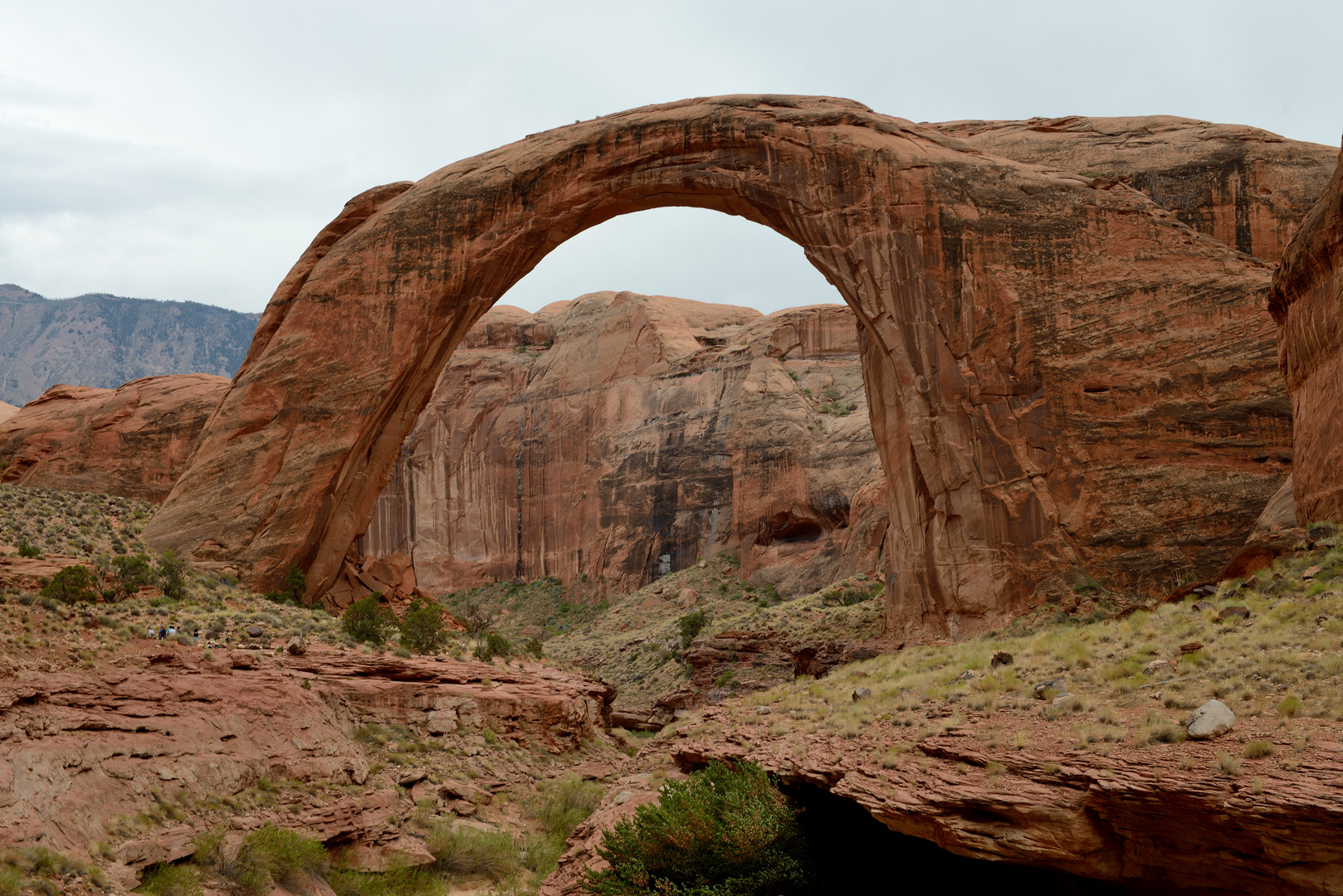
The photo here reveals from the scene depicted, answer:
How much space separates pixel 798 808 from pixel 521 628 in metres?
31.7

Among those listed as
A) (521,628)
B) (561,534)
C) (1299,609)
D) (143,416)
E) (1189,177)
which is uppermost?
(1189,177)

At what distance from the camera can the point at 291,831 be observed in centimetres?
1216

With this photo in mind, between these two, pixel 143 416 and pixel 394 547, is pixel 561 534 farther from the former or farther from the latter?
pixel 143 416

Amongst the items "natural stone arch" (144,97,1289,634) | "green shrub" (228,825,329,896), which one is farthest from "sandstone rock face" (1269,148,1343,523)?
"green shrub" (228,825,329,896)

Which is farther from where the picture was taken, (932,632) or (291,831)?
(932,632)

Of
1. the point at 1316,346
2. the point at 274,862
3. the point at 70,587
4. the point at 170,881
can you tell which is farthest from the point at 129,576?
the point at 1316,346

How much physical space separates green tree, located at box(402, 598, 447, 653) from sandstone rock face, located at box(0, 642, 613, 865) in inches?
43.3

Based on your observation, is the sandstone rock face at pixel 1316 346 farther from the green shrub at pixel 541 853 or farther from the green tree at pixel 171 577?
the green tree at pixel 171 577

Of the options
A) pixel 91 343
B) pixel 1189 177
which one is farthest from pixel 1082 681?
pixel 91 343

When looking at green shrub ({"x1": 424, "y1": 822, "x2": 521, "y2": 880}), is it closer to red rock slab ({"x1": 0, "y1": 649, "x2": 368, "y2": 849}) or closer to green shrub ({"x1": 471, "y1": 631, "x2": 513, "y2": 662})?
red rock slab ({"x1": 0, "y1": 649, "x2": 368, "y2": 849})

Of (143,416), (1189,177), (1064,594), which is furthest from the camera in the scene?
(143,416)

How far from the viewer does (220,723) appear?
43.7 ft

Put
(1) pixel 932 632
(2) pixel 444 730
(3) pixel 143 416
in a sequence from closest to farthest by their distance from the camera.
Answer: (2) pixel 444 730
(1) pixel 932 632
(3) pixel 143 416

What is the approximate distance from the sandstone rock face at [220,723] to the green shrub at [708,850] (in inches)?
Result: 155
